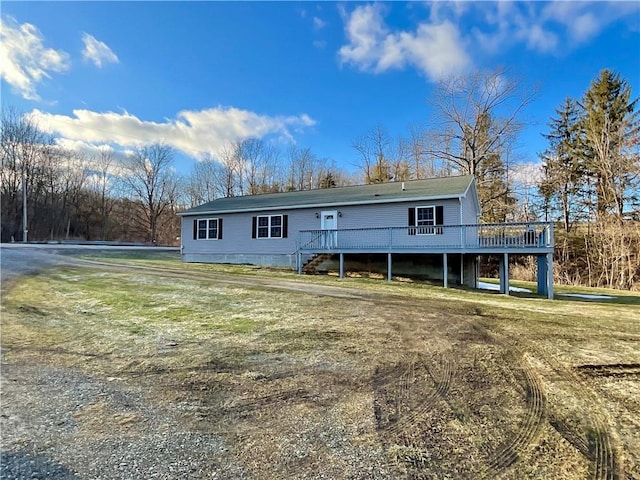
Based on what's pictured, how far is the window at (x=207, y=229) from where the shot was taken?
65.1 ft

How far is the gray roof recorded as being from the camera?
49.6ft

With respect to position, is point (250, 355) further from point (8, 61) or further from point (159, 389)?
point (8, 61)

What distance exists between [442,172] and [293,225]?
65.3ft

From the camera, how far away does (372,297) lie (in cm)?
1014

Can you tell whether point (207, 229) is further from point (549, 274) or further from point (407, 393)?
point (407, 393)

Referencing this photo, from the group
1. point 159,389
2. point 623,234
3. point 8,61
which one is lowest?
point 159,389

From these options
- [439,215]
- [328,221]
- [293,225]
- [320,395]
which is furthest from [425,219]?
[320,395]

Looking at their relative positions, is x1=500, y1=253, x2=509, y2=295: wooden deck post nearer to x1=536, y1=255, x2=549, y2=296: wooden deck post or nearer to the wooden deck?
the wooden deck

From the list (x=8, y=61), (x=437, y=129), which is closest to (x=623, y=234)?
(x=437, y=129)

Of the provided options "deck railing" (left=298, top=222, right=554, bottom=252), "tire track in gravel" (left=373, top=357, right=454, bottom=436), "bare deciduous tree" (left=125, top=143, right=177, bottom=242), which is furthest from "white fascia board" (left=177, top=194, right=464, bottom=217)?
"bare deciduous tree" (left=125, top=143, right=177, bottom=242)

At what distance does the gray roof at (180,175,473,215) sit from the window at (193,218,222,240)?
0.51 m

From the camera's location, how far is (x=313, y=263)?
16422 mm

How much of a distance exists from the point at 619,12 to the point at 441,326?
1746 cm

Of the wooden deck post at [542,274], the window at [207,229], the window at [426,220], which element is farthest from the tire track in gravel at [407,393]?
the window at [207,229]
